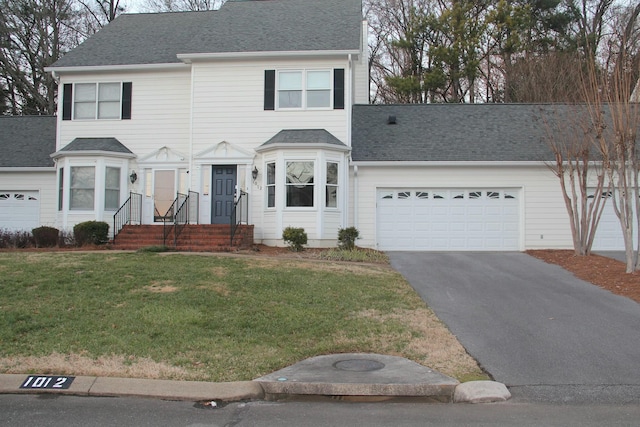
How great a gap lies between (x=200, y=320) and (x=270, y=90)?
11.1 metres

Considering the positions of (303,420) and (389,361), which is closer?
(303,420)

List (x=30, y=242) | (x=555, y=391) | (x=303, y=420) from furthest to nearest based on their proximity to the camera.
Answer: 1. (x=30, y=242)
2. (x=555, y=391)
3. (x=303, y=420)

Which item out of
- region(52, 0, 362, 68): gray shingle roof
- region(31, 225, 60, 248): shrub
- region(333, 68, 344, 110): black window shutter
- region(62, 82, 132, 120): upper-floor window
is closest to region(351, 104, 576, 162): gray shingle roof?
region(333, 68, 344, 110): black window shutter

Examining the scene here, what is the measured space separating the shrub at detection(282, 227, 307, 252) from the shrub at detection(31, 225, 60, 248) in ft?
22.3

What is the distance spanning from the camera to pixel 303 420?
533 cm

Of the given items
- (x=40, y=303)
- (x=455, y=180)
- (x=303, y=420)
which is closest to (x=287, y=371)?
(x=303, y=420)

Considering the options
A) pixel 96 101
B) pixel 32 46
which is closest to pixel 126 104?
pixel 96 101

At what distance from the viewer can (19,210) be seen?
773 inches

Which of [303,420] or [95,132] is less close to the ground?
[95,132]

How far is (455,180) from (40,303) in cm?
1263

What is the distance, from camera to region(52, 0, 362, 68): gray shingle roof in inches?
706

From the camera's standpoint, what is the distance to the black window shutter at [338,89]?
1762cm

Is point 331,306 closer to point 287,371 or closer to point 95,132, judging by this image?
point 287,371

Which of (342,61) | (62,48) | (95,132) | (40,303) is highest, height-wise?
(62,48)
